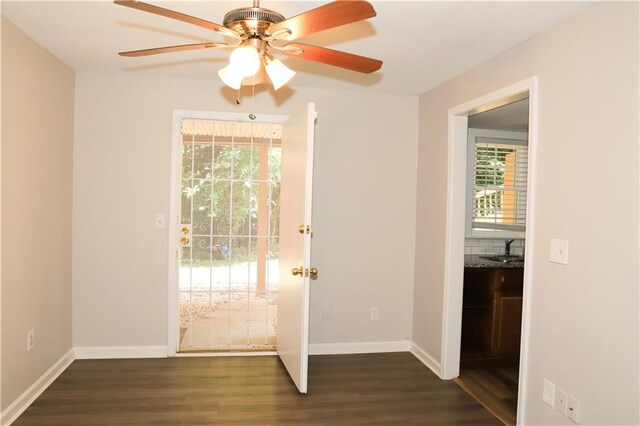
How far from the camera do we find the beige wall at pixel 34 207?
244 cm

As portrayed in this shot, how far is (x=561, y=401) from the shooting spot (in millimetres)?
2197

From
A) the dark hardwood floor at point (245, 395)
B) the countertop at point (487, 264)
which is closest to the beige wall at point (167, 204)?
the dark hardwood floor at point (245, 395)

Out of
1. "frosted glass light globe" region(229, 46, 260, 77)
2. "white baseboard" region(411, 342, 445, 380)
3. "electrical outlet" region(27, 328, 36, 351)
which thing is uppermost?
"frosted glass light globe" region(229, 46, 260, 77)

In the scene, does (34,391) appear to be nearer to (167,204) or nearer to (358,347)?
(167,204)

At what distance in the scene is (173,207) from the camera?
352 centimetres

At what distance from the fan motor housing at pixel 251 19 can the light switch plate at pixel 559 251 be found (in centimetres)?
178

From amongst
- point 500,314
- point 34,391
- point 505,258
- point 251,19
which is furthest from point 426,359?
point 251,19

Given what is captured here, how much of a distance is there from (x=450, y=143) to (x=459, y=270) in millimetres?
1005

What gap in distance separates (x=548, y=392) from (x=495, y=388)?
3.23 ft

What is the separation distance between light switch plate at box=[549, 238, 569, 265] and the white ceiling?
3.87ft

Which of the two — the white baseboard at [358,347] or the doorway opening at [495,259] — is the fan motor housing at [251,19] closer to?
the doorway opening at [495,259]

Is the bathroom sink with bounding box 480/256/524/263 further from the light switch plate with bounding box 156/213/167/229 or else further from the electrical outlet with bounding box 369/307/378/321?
the light switch plate with bounding box 156/213/167/229

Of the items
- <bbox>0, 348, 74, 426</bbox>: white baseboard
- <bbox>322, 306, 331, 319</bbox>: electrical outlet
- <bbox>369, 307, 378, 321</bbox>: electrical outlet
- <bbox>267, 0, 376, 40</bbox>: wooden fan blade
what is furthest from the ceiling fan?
<bbox>369, 307, 378, 321</bbox>: electrical outlet

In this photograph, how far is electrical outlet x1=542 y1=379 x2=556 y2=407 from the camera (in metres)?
2.26
